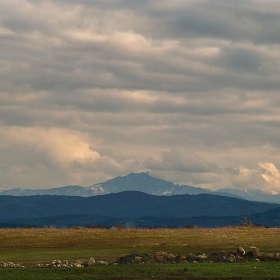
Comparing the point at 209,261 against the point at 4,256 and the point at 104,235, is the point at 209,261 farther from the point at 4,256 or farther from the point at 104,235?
the point at 104,235

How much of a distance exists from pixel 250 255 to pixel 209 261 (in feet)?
13.4

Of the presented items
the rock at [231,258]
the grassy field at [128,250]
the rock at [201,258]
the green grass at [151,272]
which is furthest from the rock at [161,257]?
the rock at [231,258]

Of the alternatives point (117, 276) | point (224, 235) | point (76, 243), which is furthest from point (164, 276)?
point (224, 235)

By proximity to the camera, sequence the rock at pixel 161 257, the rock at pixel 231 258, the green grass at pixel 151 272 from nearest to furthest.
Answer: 1. the green grass at pixel 151 272
2. the rock at pixel 161 257
3. the rock at pixel 231 258

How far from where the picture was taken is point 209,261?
166 feet

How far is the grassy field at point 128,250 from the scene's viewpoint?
42375mm

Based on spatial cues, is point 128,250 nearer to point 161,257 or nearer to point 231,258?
point 161,257

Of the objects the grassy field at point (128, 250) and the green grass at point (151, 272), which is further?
the grassy field at point (128, 250)

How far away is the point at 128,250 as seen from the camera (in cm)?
6328

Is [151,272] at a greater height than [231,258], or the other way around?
[231,258]

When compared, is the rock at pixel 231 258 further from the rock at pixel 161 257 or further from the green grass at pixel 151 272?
the rock at pixel 161 257

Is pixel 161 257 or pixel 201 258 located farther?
pixel 201 258

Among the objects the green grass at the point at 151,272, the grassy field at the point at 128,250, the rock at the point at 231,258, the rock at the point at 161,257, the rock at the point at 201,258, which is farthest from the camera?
the rock at the point at 201,258

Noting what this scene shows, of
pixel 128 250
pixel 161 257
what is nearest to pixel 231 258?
pixel 161 257
